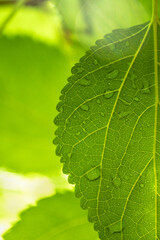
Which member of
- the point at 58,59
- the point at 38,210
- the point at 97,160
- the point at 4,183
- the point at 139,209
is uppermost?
the point at 58,59

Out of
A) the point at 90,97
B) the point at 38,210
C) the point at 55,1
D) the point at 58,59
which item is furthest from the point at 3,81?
the point at 90,97

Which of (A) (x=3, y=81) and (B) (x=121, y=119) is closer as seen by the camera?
(B) (x=121, y=119)

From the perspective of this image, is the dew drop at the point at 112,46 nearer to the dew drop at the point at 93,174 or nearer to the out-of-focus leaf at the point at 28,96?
the dew drop at the point at 93,174

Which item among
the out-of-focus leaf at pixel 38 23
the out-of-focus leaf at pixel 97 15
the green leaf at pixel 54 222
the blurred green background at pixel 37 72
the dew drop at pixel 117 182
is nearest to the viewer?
the dew drop at pixel 117 182

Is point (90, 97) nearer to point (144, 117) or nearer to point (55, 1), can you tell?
point (144, 117)

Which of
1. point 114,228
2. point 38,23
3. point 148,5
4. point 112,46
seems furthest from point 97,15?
point 114,228

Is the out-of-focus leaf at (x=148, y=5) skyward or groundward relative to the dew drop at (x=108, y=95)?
skyward

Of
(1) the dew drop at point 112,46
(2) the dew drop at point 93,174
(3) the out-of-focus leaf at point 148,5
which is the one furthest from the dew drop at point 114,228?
(3) the out-of-focus leaf at point 148,5
